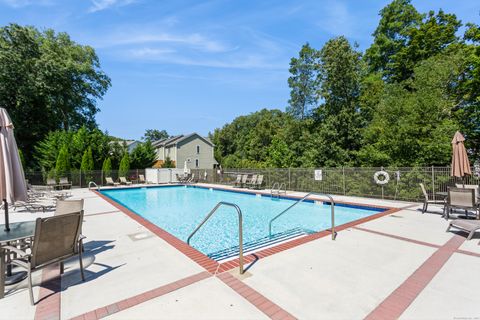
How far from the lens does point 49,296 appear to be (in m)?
2.95

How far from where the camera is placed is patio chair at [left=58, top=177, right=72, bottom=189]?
17219 millimetres

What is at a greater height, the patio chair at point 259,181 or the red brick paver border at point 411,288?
the patio chair at point 259,181

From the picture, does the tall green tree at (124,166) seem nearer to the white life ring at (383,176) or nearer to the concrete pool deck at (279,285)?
the concrete pool deck at (279,285)

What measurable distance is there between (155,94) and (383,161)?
1665 cm

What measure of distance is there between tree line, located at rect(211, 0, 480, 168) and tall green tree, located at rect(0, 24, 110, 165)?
72.0ft

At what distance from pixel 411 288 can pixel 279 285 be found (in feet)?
5.66

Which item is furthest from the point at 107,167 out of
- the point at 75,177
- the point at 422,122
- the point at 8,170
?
the point at 422,122

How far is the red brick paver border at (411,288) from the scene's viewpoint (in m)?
2.57

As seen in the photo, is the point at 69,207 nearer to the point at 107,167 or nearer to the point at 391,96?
the point at 391,96

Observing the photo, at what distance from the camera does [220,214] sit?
1004 cm

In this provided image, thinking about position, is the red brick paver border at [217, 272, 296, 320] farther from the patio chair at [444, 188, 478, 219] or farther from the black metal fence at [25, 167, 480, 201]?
the black metal fence at [25, 167, 480, 201]

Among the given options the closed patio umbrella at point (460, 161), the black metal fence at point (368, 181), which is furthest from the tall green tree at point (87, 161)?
the closed patio umbrella at point (460, 161)

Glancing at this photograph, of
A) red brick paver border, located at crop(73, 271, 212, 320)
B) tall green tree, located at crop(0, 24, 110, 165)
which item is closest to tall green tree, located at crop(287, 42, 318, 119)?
red brick paver border, located at crop(73, 271, 212, 320)

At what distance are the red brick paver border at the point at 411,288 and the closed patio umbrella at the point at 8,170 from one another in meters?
4.99
